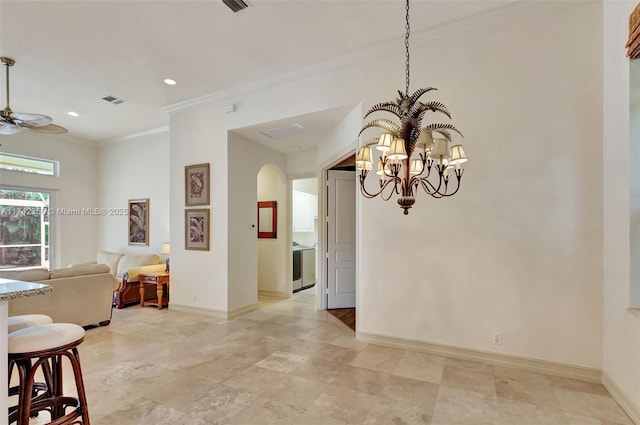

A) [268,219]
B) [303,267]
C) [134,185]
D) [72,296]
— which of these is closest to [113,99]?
[134,185]

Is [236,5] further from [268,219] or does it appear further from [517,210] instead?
[268,219]

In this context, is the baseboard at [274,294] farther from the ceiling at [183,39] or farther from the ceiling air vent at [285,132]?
the ceiling at [183,39]

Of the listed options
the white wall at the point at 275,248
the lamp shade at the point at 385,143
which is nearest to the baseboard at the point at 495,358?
the lamp shade at the point at 385,143

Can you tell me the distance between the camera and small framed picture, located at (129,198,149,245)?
716 centimetres

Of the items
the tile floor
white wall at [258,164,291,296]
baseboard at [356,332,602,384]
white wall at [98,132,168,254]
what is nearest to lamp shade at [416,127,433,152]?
the tile floor

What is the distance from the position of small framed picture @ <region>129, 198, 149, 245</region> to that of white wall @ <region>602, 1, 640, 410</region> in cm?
772

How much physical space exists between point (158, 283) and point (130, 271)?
2.14 ft

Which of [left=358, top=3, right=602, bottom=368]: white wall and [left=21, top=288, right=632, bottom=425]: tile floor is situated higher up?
[left=358, top=3, right=602, bottom=368]: white wall

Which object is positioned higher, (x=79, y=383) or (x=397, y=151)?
(x=397, y=151)

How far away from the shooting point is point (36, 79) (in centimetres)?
447

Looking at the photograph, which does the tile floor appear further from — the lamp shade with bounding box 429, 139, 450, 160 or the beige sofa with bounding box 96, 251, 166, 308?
the lamp shade with bounding box 429, 139, 450, 160

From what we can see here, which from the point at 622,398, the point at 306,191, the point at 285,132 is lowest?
the point at 622,398

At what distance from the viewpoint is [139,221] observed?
727cm

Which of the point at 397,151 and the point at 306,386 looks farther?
the point at 306,386
